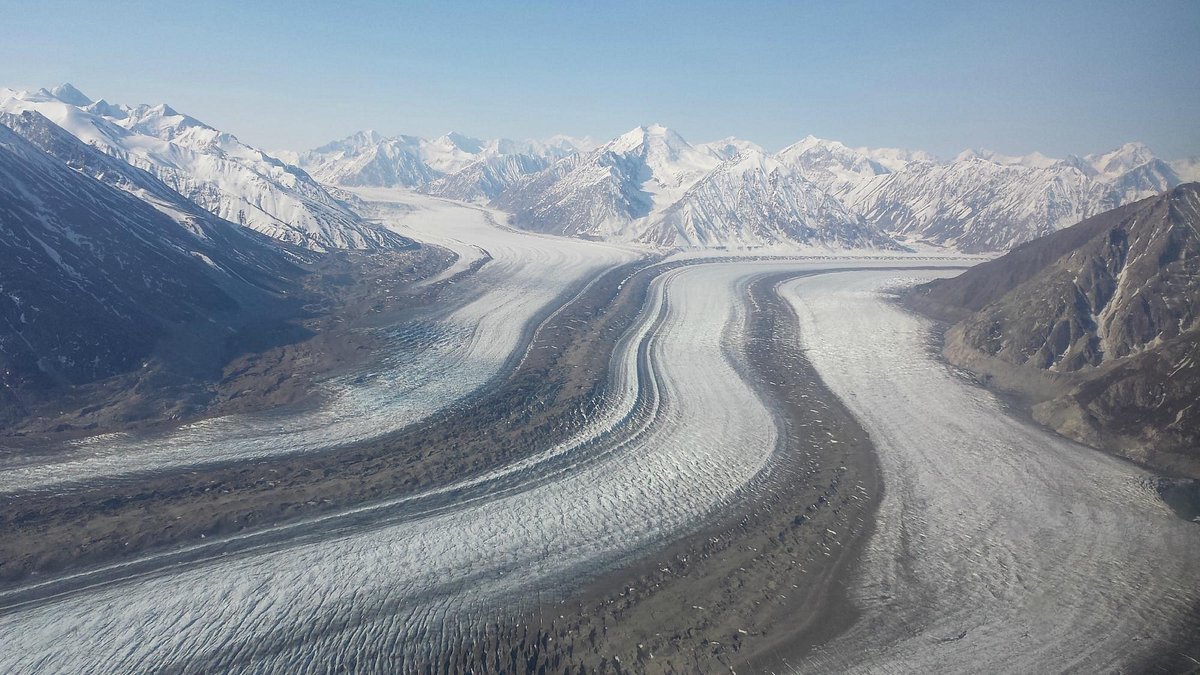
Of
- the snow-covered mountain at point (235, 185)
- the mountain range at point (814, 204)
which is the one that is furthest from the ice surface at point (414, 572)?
the mountain range at point (814, 204)

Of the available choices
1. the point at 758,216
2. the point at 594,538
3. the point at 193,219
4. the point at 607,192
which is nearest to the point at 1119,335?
the point at 594,538

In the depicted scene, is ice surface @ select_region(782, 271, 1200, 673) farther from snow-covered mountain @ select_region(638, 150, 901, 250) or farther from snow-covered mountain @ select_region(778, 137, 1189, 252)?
snow-covered mountain @ select_region(778, 137, 1189, 252)

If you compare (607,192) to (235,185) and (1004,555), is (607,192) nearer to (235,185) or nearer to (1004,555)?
(235,185)

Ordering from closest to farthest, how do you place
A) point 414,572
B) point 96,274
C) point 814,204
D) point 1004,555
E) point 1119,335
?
point 414,572 → point 1004,555 → point 1119,335 → point 96,274 → point 814,204

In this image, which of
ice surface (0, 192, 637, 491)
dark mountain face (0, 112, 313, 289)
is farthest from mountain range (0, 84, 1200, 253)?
ice surface (0, 192, 637, 491)

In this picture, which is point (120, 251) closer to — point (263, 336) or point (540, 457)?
point (263, 336)

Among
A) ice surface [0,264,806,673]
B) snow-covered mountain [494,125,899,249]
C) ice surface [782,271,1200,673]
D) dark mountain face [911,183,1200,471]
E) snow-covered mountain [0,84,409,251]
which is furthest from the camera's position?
snow-covered mountain [494,125,899,249]
